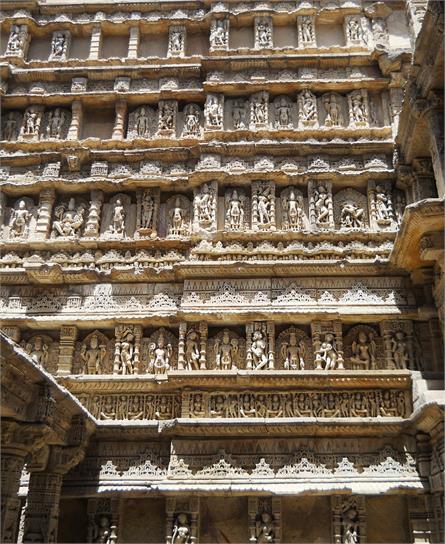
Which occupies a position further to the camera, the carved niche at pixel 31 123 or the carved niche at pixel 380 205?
the carved niche at pixel 31 123

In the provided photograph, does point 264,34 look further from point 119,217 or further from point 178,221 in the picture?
point 119,217

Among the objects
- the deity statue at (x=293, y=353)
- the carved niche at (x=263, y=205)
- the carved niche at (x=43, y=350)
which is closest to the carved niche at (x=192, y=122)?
the carved niche at (x=263, y=205)

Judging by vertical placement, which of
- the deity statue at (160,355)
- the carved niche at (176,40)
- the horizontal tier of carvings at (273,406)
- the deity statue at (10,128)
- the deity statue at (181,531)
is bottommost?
the deity statue at (181,531)

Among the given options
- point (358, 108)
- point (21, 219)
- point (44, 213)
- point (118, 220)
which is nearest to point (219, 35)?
point (358, 108)

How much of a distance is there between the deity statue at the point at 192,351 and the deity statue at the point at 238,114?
4.00m

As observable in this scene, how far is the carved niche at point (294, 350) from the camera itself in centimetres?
903

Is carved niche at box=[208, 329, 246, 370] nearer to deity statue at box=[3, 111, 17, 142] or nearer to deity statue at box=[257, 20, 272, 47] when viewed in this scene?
deity statue at box=[3, 111, 17, 142]

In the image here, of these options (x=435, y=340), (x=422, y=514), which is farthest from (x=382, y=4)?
(x=422, y=514)

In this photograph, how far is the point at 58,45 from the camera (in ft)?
39.6

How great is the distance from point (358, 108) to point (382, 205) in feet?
6.90

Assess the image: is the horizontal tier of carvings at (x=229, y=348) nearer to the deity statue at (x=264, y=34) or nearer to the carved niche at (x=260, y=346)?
the carved niche at (x=260, y=346)

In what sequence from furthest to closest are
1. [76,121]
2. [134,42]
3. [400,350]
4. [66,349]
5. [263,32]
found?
[134,42], [263,32], [76,121], [66,349], [400,350]

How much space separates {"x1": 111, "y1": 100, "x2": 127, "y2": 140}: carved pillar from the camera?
36.1 feet

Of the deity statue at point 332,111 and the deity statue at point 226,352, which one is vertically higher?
the deity statue at point 332,111
